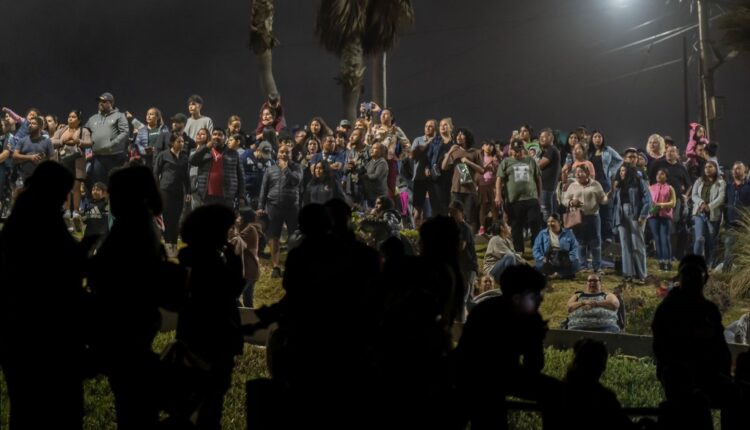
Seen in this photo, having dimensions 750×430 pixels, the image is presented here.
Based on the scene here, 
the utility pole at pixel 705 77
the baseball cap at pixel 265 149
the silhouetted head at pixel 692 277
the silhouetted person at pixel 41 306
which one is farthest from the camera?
the utility pole at pixel 705 77

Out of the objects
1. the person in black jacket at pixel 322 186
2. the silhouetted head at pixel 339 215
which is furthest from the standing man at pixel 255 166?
the silhouetted head at pixel 339 215

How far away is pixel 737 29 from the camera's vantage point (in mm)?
19281

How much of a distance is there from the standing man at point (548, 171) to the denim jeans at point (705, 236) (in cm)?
210

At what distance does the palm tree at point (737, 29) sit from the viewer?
1920 centimetres

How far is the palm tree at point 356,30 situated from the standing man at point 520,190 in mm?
7196

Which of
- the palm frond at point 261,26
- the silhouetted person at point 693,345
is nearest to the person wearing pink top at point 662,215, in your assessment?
the silhouetted person at point 693,345

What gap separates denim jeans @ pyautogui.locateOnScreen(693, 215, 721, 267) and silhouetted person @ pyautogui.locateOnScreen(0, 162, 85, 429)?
38.9 ft

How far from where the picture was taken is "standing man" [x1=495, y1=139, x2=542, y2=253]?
1450cm

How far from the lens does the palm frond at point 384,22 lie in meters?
21.2

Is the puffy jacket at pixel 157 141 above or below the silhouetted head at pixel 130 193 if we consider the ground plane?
above

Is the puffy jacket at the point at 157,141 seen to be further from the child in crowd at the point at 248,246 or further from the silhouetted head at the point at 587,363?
the silhouetted head at the point at 587,363

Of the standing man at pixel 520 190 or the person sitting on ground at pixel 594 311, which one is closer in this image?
the person sitting on ground at pixel 594 311

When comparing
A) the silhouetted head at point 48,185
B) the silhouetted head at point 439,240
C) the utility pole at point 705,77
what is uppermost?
the utility pole at point 705,77

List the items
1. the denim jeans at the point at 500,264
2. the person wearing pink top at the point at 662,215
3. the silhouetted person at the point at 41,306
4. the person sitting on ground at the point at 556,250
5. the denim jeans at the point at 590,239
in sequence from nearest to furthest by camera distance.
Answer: the silhouetted person at the point at 41,306 < the denim jeans at the point at 500,264 < the person sitting on ground at the point at 556,250 < the denim jeans at the point at 590,239 < the person wearing pink top at the point at 662,215
